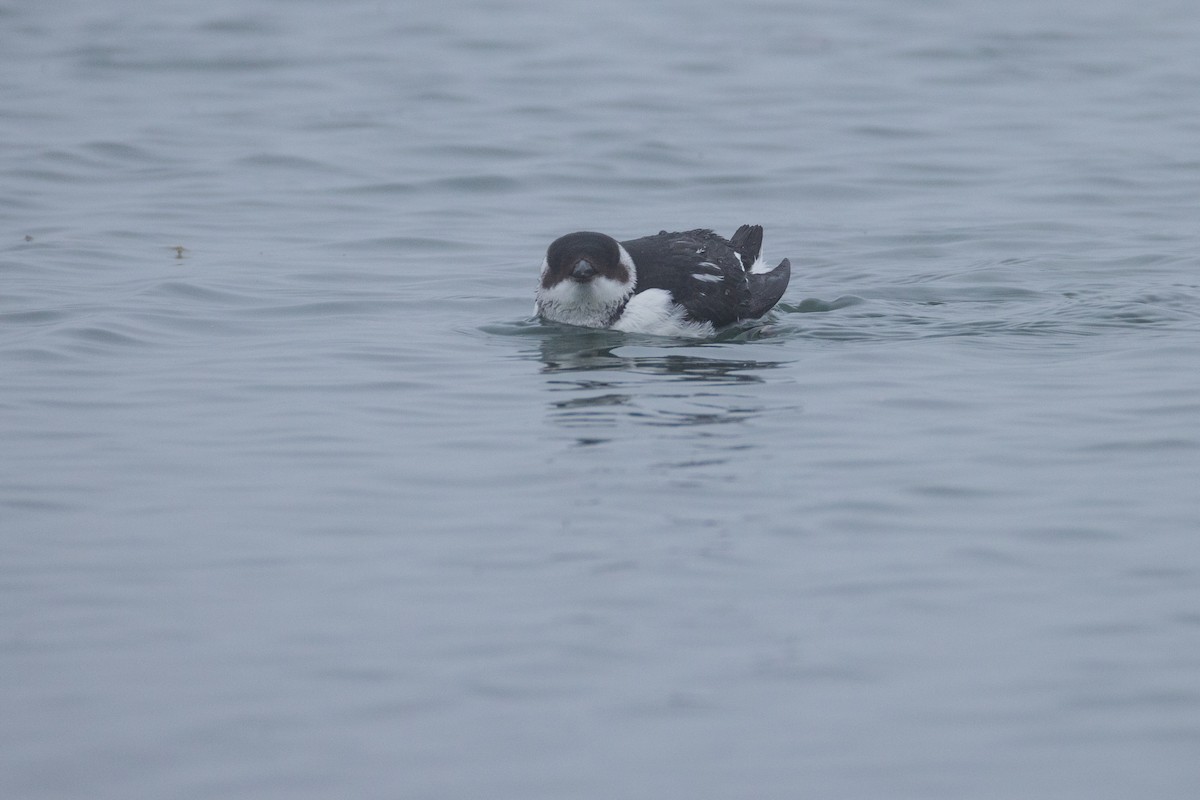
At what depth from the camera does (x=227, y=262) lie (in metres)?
13.3

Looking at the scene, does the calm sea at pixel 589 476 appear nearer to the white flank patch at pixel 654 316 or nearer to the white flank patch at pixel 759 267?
the white flank patch at pixel 654 316

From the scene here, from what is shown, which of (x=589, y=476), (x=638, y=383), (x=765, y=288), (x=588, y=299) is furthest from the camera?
(x=765, y=288)

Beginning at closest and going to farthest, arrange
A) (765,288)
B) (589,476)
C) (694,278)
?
(589,476) → (694,278) → (765,288)

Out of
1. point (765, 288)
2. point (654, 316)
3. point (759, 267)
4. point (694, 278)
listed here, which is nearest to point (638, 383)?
point (654, 316)

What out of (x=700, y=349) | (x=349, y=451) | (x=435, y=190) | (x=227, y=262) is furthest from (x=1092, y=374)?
(x=435, y=190)

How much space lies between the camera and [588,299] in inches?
432

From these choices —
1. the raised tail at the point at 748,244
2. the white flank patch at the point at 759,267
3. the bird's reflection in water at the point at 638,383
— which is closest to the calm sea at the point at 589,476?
the bird's reflection in water at the point at 638,383

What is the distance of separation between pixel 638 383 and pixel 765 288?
2081 millimetres

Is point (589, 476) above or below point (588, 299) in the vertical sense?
below

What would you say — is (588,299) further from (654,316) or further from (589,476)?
(589,476)

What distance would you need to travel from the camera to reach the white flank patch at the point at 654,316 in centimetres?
1098

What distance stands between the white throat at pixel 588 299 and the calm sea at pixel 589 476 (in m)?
0.17

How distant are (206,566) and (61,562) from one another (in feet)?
1.97

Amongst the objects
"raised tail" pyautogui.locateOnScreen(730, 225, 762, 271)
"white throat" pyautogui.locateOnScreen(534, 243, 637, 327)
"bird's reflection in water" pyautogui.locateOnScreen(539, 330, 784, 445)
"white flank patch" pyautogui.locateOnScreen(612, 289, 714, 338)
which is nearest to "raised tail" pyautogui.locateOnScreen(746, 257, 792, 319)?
"raised tail" pyautogui.locateOnScreen(730, 225, 762, 271)
